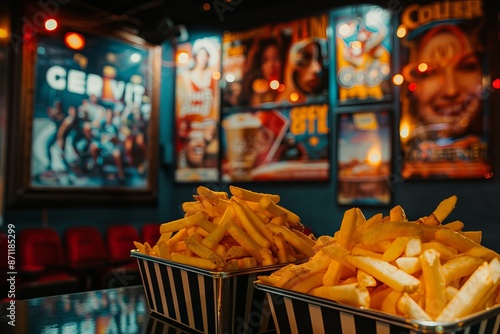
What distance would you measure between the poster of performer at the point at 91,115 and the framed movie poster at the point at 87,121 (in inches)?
0.4

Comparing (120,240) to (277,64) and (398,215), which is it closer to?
(277,64)

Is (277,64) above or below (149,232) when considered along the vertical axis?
→ above

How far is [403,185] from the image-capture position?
454 cm

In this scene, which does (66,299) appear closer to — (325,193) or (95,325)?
(95,325)

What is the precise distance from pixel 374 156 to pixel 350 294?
392 centimetres

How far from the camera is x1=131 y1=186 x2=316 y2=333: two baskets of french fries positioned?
1165 millimetres

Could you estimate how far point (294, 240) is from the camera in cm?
131

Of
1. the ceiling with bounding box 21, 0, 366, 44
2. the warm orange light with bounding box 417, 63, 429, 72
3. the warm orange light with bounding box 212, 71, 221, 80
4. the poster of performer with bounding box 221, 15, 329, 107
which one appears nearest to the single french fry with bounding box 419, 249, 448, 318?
the warm orange light with bounding box 417, 63, 429, 72

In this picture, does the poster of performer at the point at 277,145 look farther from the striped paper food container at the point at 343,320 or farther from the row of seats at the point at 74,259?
the striped paper food container at the point at 343,320

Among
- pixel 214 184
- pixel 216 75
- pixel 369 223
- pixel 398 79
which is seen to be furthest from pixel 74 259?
pixel 369 223

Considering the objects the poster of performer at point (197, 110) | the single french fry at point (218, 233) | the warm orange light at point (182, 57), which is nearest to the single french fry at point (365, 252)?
the single french fry at point (218, 233)

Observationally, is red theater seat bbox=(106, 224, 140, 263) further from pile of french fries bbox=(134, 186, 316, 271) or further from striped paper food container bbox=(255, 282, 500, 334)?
striped paper food container bbox=(255, 282, 500, 334)

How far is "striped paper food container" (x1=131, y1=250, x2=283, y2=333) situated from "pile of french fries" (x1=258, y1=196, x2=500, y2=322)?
12 centimetres

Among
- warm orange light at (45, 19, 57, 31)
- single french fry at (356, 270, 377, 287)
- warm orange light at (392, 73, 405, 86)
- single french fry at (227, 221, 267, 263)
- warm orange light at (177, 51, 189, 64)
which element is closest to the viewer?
single french fry at (356, 270, 377, 287)
